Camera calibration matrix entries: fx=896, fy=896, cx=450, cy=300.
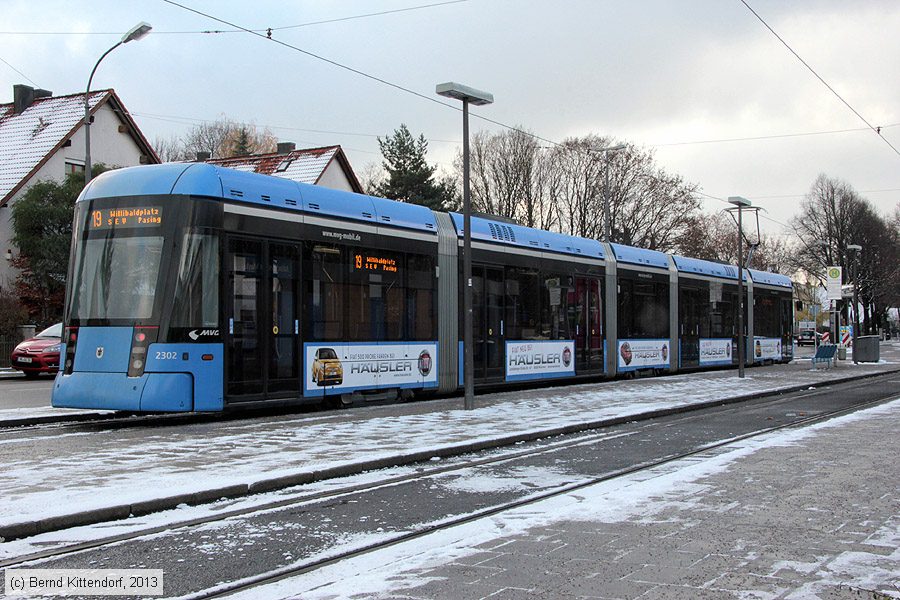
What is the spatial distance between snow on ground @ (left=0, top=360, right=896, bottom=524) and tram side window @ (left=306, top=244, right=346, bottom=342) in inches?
56.4

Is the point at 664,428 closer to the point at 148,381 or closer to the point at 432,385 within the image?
the point at 432,385

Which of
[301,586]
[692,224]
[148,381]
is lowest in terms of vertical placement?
[301,586]

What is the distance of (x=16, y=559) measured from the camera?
18.7 feet

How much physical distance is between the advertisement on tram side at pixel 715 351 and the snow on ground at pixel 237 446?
12.1 m

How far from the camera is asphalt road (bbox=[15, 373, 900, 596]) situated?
567cm

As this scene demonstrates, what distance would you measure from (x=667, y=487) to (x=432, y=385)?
31.6 feet

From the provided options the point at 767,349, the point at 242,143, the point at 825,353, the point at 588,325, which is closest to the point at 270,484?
the point at 588,325

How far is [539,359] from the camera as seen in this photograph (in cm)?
2125

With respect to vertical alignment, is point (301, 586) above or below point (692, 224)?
below

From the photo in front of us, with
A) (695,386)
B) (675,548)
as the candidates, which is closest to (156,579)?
(675,548)

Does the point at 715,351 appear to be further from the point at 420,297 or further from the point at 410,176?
the point at 410,176

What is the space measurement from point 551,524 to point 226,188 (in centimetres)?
844

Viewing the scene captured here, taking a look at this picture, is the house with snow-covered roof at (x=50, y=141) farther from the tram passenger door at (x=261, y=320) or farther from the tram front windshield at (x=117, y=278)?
the tram passenger door at (x=261, y=320)

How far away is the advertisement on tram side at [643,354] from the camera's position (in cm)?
2525
